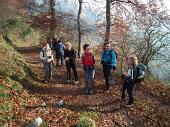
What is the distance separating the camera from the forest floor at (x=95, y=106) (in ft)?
39.3

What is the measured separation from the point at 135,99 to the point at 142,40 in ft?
25.4

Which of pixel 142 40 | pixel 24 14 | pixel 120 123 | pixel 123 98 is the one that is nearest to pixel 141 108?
pixel 123 98

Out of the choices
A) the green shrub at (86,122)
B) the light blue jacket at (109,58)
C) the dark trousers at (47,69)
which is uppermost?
the light blue jacket at (109,58)

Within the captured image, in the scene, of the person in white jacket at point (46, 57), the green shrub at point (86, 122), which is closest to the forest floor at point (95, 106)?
the green shrub at point (86, 122)

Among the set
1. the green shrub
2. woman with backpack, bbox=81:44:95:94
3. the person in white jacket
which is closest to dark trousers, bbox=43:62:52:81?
the person in white jacket

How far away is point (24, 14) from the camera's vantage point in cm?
3878

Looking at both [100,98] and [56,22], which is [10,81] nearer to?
[100,98]

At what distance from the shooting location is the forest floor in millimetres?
11984

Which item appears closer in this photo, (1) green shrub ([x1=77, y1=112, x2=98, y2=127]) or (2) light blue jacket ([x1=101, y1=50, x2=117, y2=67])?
(1) green shrub ([x1=77, y1=112, x2=98, y2=127])

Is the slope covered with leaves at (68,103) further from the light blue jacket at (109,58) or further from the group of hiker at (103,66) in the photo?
the light blue jacket at (109,58)

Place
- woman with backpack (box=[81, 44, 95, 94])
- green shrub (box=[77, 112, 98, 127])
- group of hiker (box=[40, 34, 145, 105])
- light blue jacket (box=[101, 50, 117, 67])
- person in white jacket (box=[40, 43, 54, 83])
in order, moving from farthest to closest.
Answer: person in white jacket (box=[40, 43, 54, 83]), light blue jacket (box=[101, 50, 117, 67]), woman with backpack (box=[81, 44, 95, 94]), group of hiker (box=[40, 34, 145, 105]), green shrub (box=[77, 112, 98, 127])

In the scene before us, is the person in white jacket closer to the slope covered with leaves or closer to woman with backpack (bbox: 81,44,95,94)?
the slope covered with leaves

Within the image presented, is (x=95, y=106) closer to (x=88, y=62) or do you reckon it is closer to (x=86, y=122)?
(x=88, y=62)

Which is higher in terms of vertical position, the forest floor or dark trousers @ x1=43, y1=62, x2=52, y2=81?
dark trousers @ x1=43, y1=62, x2=52, y2=81
